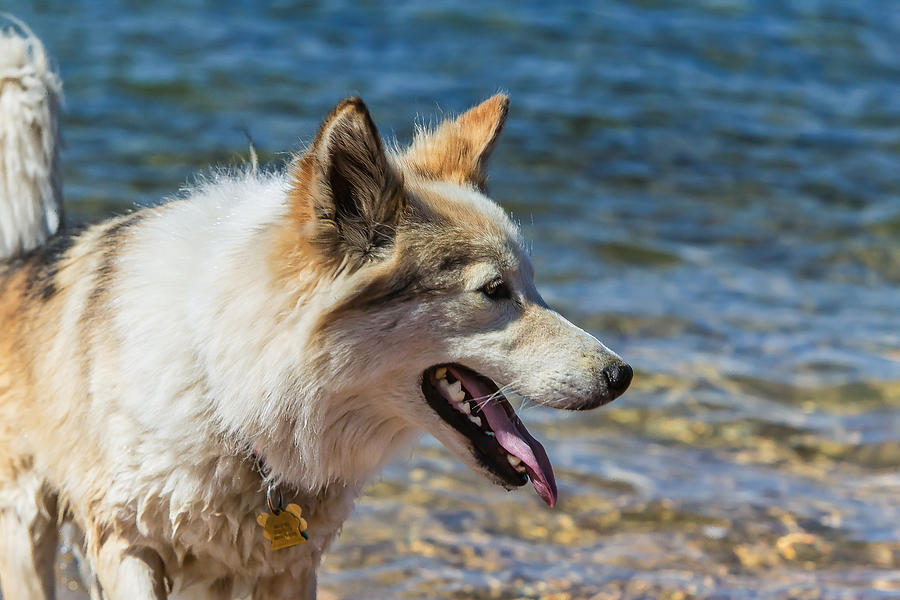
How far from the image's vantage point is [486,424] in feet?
9.85

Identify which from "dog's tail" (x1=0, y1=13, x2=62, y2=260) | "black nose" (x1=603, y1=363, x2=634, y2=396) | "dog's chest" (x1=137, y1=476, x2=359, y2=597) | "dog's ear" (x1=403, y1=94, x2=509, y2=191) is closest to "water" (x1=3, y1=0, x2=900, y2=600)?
"dog's ear" (x1=403, y1=94, x2=509, y2=191)

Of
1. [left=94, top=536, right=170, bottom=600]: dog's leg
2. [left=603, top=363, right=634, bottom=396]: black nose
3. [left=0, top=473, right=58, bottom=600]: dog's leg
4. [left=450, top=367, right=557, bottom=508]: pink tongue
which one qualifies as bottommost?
[left=0, top=473, right=58, bottom=600]: dog's leg

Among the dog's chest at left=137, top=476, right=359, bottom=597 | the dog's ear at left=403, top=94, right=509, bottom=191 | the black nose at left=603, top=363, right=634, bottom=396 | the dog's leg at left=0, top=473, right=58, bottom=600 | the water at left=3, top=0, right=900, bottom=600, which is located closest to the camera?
the black nose at left=603, top=363, right=634, bottom=396

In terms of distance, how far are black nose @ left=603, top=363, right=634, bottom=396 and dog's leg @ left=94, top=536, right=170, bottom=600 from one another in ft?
4.44

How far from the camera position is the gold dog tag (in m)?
3.08

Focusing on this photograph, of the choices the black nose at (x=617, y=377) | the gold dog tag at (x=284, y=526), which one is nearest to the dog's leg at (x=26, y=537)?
the gold dog tag at (x=284, y=526)

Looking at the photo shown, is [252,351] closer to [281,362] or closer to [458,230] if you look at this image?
[281,362]

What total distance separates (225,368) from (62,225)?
→ 1486 millimetres

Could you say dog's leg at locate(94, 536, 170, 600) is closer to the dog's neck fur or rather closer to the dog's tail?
the dog's neck fur

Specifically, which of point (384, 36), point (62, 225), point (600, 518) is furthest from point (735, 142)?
point (62, 225)

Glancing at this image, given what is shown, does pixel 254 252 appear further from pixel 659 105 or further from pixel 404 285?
pixel 659 105

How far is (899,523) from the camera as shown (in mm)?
4484

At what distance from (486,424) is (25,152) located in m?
1.94

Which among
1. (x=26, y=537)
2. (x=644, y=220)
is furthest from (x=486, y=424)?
(x=644, y=220)
